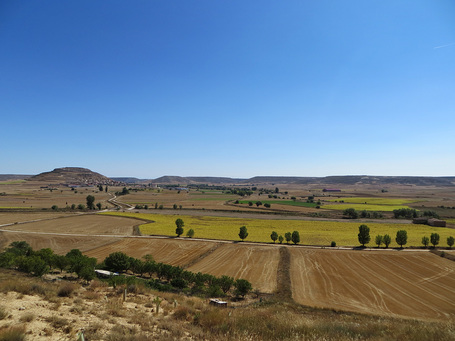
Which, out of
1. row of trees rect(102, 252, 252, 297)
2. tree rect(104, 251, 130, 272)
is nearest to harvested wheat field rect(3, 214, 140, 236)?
tree rect(104, 251, 130, 272)

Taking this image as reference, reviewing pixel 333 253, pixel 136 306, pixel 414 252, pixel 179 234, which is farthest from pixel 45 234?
pixel 414 252

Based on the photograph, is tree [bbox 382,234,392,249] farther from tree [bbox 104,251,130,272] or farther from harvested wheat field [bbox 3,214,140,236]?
harvested wheat field [bbox 3,214,140,236]

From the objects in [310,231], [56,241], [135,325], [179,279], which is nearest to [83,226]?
[56,241]

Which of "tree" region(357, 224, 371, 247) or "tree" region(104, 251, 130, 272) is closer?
"tree" region(104, 251, 130, 272)

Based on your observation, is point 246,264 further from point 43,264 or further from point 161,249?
point 43,264

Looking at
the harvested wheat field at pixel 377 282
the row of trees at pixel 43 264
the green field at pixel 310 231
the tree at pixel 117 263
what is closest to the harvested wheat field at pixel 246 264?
the harvested wheat field at pixel 377 282

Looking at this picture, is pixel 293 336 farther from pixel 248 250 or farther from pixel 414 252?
pixel 414 252
